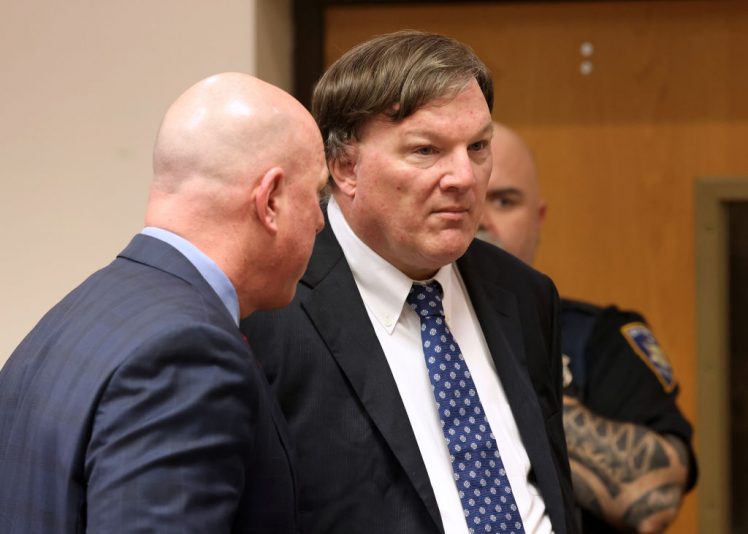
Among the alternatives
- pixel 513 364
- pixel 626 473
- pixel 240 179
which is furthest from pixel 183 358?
pixel 626 473

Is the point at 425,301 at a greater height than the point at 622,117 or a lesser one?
lesser

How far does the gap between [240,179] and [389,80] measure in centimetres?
47

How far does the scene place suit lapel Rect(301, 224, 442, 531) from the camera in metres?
1.61

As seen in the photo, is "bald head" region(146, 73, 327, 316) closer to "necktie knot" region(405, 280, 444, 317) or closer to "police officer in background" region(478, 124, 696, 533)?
"necktie knot" region(405, 280, 444, 317)

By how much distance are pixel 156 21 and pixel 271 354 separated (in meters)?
1.25

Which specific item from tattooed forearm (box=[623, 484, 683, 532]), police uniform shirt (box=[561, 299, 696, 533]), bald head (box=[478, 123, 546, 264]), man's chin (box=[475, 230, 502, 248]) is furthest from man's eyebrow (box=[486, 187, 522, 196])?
tattooed forearm (box=[623, 484, 683, 532])

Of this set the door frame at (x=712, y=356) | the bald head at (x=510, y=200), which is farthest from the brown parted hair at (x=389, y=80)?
the door frame at (x=712, y=356)

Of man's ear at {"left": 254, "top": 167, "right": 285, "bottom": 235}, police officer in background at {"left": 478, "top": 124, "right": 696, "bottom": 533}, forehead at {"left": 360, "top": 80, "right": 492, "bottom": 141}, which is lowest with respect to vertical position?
police officer in background at {"left": 478, "top": 124, "right": 696, "bottom": 533}

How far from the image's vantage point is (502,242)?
2576 millimetres

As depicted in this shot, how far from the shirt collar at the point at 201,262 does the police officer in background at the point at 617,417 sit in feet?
3.91

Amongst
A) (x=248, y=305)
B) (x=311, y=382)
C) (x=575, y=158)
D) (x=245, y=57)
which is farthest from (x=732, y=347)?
(x=248, y=305)

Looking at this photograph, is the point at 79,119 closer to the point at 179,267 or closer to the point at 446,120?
the point at 446,120

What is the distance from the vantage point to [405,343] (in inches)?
69.2

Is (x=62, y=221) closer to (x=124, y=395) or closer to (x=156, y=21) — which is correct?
(x=156, y=21)
